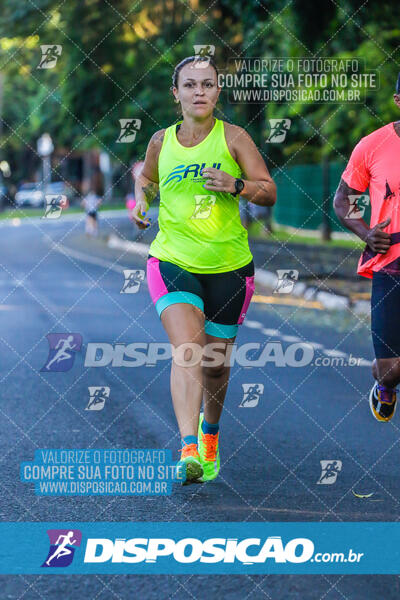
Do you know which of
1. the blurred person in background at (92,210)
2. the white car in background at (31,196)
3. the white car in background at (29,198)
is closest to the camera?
the blurred person in background at (92,210)

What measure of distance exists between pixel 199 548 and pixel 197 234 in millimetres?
1651

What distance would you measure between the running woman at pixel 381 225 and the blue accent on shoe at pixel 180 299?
81 cm

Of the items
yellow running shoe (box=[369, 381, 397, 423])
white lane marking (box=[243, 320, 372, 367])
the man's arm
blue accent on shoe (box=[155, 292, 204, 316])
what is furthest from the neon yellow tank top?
white lane marking (box=[243, 320, 372, 367])

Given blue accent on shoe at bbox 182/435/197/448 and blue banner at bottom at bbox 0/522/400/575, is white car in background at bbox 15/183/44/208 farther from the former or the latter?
blue banner at bottom at bbox 0/522/400/575

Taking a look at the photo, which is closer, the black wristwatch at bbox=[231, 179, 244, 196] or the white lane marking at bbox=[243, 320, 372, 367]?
the black wristwatch at bbox=[231, 179, 244, 196]

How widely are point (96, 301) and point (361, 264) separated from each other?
10732 mm

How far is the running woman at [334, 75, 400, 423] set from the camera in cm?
573

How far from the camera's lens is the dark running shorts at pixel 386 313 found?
19.1ft

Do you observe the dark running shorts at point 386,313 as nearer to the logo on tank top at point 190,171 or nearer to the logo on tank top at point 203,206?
the logo on tank top at point 203,206

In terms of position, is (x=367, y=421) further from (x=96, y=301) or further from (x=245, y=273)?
(x=96, y=301)

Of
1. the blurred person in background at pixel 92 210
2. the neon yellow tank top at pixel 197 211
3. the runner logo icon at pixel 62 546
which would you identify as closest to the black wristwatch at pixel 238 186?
the neon yellow tank top at pixel 197 211

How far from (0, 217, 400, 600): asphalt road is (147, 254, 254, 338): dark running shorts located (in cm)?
81

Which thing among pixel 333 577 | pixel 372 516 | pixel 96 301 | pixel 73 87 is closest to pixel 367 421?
pixel 372 516

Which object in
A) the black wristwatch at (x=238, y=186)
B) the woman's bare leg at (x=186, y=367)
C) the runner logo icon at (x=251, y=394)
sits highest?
the black wristwatch at (x=238, y=186)
